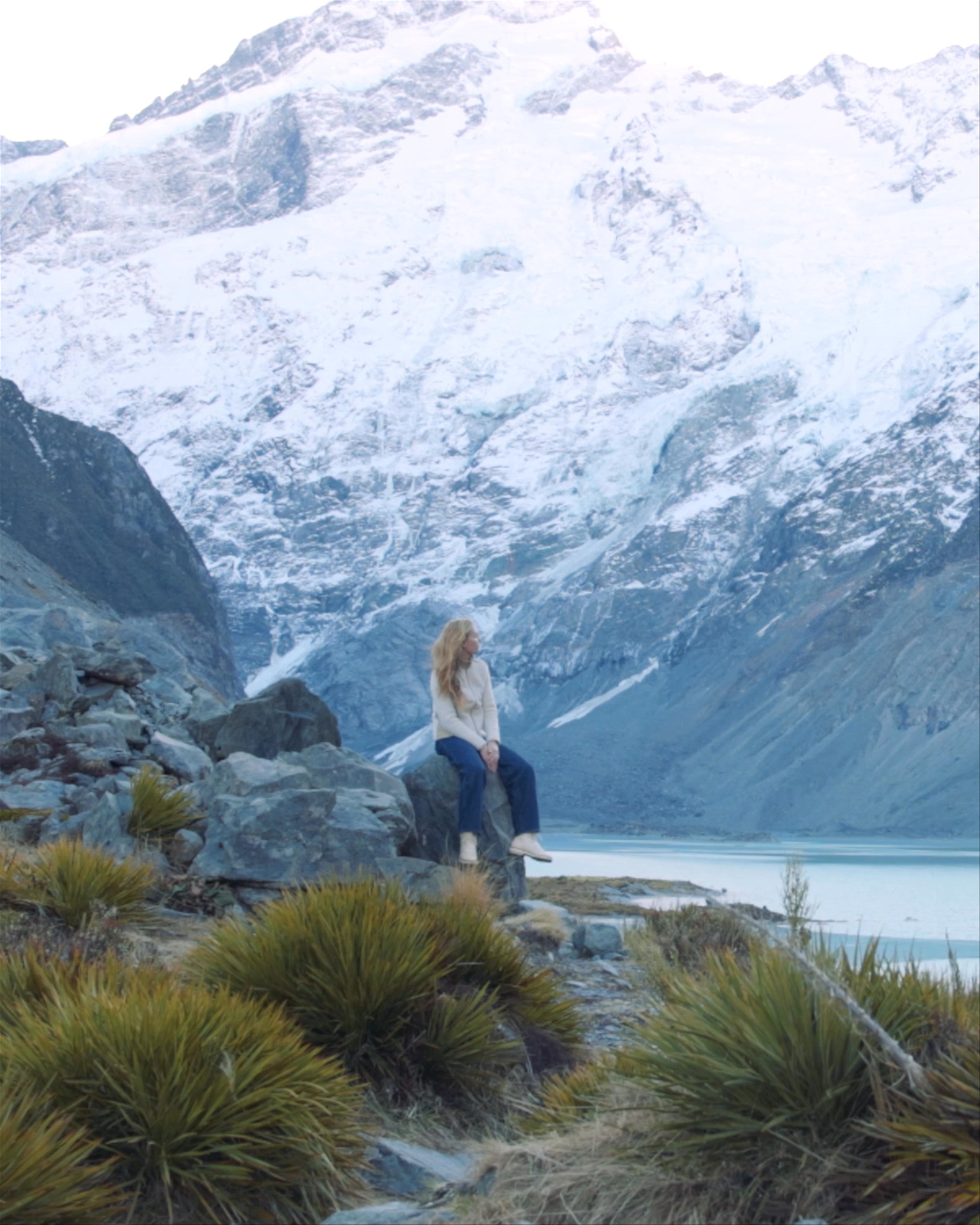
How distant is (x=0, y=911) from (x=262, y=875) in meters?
2.10

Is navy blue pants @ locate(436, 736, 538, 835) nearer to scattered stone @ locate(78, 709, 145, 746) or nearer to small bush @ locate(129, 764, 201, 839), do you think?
small bush @ locate(129, 764, 201, 839)

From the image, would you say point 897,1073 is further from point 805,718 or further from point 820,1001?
point 805,718

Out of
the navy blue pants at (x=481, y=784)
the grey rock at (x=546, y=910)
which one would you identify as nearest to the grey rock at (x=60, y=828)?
the navy blue pants at (x=481, y=784)

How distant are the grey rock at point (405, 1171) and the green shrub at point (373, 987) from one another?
56 cm

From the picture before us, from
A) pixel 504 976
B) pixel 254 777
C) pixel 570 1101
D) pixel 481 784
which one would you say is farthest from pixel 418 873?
pixel 570 1101

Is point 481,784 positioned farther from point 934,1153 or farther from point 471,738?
point 934,1153

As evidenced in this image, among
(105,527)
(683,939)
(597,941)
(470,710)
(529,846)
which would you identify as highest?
(105,527)

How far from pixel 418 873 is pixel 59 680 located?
6.09 metres

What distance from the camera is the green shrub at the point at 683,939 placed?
7.91 m

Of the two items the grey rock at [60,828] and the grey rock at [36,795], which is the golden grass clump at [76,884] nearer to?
the grey rock at [60,828]

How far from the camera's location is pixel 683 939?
28.8 ft

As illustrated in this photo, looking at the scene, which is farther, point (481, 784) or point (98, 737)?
point (98, 737)

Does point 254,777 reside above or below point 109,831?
above

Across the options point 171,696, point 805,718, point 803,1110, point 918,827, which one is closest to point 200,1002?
point 803,1110
